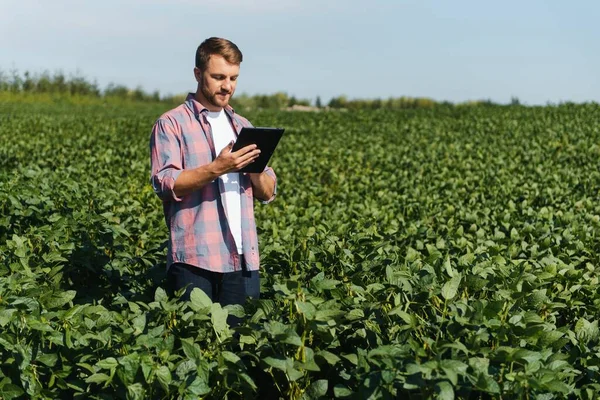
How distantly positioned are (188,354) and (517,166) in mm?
11169

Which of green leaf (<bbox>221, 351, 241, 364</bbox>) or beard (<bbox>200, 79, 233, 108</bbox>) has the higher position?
beard (<bbox>200, 79, 233, 108</bbox>)

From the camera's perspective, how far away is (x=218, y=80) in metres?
4.06

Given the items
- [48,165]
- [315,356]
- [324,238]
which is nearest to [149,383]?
[315,356]

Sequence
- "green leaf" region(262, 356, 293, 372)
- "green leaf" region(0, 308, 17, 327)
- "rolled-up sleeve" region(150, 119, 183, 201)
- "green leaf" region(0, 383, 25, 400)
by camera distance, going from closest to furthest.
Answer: "green leaf" region(262, 356, 293, 372), "green leaf" region(0, 383, 25, 400), "green leaf" region(0, 308, 17, 327), "rolled-up sleeve" region(150, 119, 183, 201)

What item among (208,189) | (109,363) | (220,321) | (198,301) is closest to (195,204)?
(208,189)

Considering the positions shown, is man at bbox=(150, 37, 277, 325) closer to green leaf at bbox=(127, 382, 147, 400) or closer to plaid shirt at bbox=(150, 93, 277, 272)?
plaid shirt at bbox=(150, 93, 277, 272)

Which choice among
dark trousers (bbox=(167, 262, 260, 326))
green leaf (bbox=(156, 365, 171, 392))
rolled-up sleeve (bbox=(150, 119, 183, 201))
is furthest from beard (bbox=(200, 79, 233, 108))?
green leaf (bbox=(156, 365, 171, 392))

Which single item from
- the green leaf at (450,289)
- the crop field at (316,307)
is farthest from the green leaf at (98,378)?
the green leaf at (450,289)

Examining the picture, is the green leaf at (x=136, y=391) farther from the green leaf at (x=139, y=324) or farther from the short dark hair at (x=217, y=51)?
the short dark hair at (x=217, y=51)

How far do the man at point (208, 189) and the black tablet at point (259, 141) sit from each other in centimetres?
6

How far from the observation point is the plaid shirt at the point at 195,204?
13.5ft

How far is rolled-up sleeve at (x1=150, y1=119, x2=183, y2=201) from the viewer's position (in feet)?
13.1

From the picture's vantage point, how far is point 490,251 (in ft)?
17.6

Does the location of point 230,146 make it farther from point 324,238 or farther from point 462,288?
point 324,238
